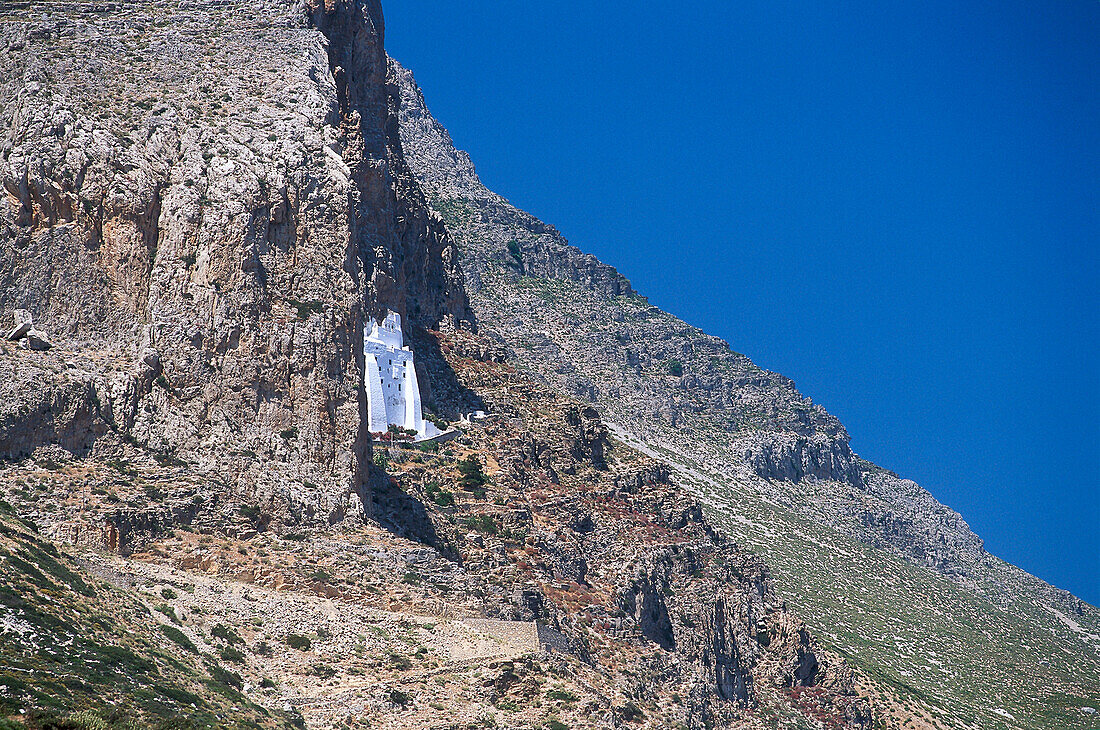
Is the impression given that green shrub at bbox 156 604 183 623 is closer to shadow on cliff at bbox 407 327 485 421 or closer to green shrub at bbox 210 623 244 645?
green shrub at bbox 210 623 244 645

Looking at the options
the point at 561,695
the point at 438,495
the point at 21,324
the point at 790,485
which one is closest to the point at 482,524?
the point at 438,495

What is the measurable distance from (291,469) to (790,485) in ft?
303

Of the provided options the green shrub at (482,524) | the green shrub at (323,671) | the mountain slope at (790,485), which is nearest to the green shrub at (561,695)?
the green shrub at (323,671)

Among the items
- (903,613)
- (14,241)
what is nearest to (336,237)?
(14,241)

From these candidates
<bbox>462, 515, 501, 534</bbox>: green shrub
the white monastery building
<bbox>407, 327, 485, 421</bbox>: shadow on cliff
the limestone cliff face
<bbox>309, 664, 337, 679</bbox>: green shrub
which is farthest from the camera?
<bbox>407, 327, 485, 421</bbox>: shadow on cliff

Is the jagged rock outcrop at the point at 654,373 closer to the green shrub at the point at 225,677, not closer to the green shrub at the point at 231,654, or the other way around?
the green shrub at the point at 231,654

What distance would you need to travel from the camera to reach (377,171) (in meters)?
78.6

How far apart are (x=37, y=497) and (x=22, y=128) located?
18344mm

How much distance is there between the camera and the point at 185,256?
5800 cm

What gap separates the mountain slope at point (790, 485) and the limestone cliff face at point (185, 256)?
2033 inches

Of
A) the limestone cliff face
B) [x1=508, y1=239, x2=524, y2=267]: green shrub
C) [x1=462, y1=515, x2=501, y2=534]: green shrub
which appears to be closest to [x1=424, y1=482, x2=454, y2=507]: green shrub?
[x1=462, y1=515, x2=501, y2=534]: green shrub

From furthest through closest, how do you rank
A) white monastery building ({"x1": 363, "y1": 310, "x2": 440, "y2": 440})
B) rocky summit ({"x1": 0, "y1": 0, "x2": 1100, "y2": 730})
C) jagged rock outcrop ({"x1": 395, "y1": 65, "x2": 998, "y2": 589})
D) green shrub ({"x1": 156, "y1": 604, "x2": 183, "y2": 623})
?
jagged rock outcrop ({"x1": 395, "y1": 65, "x2": 998, "y2": 589}), white monastery building ({"x1": 363, "y1": 310, "x2": 440, "y2": 440}), rocky summit ({"x1": 0, "y1": 0, "x2": 1100, "y2": 730}), green shrub ({"x1": 156, "y1": 604, "x2": 183, "y2": 623})

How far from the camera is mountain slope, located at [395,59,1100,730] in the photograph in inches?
4156

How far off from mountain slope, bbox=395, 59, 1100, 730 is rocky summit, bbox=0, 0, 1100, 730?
5978 mm
